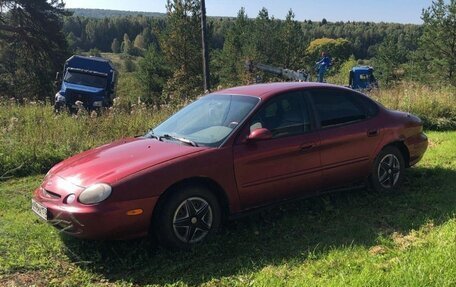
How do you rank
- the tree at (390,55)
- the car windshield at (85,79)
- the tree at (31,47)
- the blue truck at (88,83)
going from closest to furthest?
1. the blue truck at (88,83)
2. the car windshield at (85,79)
3. the tree at (31,47)
4. the tree at (390,55)

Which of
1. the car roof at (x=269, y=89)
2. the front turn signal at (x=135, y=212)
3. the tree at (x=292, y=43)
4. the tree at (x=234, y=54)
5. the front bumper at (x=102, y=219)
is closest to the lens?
the front bumper at (x=102, y=219)

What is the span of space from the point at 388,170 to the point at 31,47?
38440mm

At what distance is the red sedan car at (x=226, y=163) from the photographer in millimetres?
4551

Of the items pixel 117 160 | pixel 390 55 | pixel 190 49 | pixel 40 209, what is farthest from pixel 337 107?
pixel 390 55

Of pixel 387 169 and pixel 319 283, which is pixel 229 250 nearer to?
pixel 319 283

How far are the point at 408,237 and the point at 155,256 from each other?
97.7 inches

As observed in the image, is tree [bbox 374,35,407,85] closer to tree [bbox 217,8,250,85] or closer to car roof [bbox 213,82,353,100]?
tree [bbox 217,8,250,85]

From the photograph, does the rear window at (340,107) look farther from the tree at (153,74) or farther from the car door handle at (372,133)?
the tree at (153,74)

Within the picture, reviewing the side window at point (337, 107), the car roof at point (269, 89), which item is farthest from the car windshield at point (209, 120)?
the side window at point (337, 107)

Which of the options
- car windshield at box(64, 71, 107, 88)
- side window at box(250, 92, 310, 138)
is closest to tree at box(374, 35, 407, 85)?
car windshield at box(64, 71, 107, 88)

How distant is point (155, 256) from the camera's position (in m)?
4.74

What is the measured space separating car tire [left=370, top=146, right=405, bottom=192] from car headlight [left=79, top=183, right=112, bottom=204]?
346cm

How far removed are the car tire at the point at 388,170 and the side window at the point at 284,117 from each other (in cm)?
127

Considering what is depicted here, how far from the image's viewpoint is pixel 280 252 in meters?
4.73
